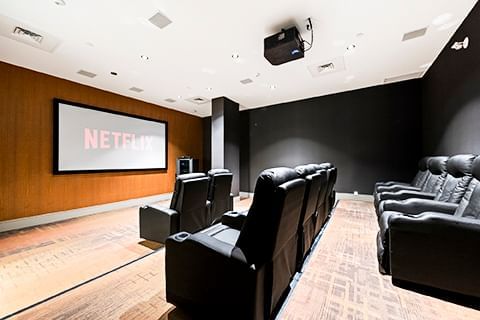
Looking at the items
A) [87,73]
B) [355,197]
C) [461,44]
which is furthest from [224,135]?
[461,44]

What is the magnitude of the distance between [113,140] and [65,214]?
1832mm

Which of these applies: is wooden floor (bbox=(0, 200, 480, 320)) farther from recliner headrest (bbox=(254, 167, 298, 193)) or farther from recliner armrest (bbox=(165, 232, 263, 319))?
recliner headrest (bbox=(254, 167, 298, 193))

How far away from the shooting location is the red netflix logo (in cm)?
452

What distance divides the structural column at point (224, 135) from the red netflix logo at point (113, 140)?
189 centimetres

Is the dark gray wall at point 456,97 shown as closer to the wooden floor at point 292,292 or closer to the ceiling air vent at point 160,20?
the wooden floor at point 292,292

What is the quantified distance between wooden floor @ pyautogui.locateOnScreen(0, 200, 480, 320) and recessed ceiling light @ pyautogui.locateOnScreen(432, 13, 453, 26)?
2944 millimetres

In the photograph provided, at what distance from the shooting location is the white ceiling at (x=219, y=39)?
233 cm

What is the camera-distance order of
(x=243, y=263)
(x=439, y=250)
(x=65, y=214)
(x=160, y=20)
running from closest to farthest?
(x=243, y=263)
(x=439, y=250)
(x=160, y=20)
(x=65, y=214)

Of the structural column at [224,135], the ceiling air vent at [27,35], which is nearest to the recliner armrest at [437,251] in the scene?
the structural column at [224,135]

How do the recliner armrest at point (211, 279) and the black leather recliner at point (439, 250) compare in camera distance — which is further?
the black leather recliner at point (439, 250)

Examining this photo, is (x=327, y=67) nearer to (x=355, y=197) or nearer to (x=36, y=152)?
(x=355, y=197)

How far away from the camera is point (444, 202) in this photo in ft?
7.57

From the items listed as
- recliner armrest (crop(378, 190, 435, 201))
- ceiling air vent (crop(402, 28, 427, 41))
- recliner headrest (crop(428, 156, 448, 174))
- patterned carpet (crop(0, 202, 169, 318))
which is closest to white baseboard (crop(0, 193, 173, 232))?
patterned carpet (crop(0, 202, 169, 318))

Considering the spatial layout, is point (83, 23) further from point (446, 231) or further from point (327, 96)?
point (327, 96)
